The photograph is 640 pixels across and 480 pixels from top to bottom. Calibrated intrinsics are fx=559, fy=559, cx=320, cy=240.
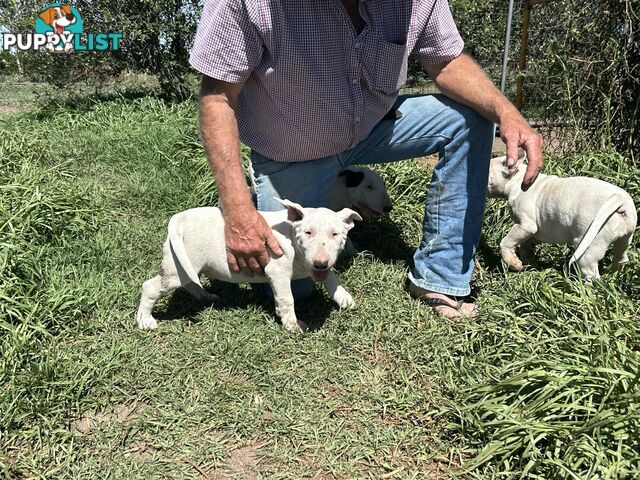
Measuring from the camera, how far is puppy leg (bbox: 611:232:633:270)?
3510 mm

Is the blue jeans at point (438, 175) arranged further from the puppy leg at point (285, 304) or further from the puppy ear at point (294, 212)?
the puppy leg at point (285, 304)

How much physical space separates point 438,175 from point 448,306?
2.69 ft

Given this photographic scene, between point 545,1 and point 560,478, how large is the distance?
5.93 m

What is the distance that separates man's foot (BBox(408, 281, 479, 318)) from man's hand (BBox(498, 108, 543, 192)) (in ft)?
2.85

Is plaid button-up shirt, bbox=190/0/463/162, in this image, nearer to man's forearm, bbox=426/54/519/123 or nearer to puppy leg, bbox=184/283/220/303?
man's forearm, bbox=426/54/519/123

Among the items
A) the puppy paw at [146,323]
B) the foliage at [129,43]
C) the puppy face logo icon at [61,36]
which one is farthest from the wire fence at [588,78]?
the puppy face logo icon at [61,36]

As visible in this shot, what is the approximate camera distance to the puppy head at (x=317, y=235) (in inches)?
117

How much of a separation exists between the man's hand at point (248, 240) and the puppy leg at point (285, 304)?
6.0 inches

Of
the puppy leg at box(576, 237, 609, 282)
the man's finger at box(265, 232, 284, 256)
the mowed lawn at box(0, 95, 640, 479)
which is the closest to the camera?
the mowed lawn at box(0, 95, 640, 479)

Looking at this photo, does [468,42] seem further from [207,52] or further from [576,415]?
[576,415]

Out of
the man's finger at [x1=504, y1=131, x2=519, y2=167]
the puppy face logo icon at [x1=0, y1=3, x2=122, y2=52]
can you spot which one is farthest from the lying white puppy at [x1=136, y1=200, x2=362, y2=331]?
the puppy face logo icon at [x1=0, y1=3, x2=122, y2=52]

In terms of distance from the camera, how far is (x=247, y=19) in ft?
9.24

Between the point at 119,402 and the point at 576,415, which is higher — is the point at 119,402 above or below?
below

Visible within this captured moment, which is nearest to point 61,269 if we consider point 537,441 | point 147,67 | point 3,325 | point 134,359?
point 3,325
